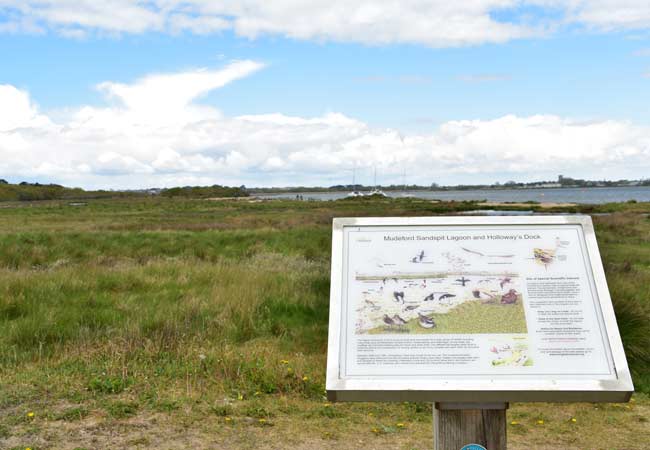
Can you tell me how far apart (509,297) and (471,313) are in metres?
0.24

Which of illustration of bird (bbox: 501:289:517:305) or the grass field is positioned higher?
illustration of bird (bbox: 501:289:517:305)

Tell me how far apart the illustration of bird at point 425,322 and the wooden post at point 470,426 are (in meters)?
0.39

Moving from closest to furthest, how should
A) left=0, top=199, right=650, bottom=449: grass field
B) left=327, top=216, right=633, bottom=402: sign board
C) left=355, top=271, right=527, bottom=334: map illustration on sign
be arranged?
left=327, top=216, right=633, bottom=402: sign board → left=355, top=271, right=527, bottom=334: map illustration on sign → left=0, top=199, right=650, bottom=449: grass field

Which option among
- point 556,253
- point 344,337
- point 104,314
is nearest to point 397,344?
point 344,337

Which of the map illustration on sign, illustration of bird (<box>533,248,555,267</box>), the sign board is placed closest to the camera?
the sign board

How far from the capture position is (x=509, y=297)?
11.6 feet

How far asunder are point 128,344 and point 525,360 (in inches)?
187

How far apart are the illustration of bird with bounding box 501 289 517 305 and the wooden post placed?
52cm

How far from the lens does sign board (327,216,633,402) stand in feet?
10.6

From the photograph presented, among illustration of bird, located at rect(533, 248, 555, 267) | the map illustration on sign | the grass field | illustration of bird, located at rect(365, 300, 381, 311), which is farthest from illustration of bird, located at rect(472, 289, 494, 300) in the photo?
the grass field

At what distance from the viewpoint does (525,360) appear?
330 centimetres

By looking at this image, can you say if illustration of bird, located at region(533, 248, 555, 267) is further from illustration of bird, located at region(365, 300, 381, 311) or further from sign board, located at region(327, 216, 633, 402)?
illustration of bird, located at region(365, 300, 381, 311)

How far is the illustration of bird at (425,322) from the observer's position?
342 centimetres

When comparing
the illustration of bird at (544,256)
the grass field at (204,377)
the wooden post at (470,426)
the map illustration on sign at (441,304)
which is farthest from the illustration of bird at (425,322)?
the grass field at (204,377)
